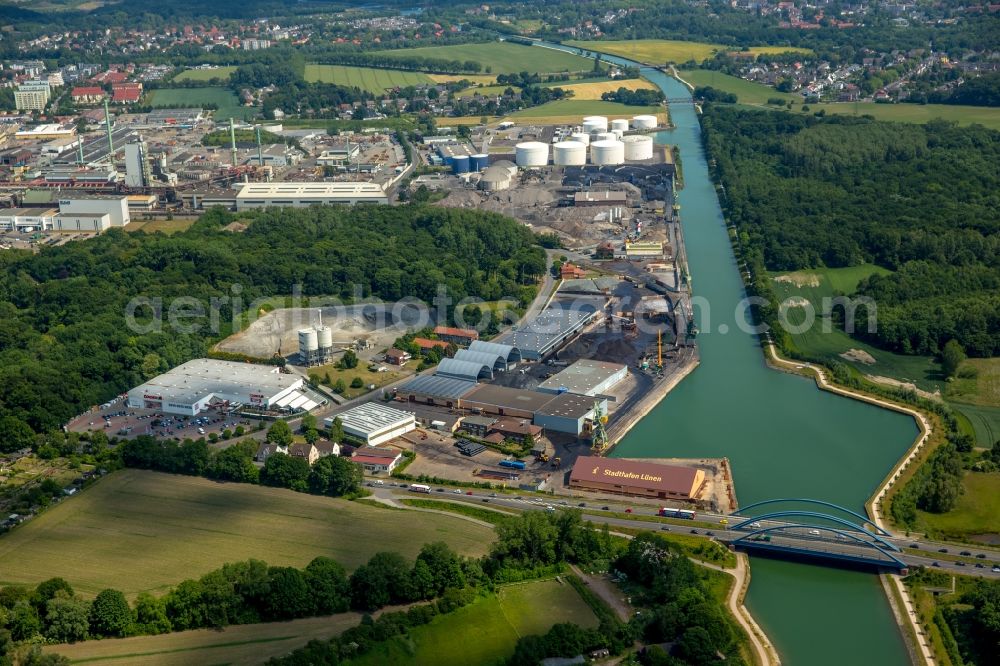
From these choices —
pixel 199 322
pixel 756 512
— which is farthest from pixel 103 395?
pixel 756 512

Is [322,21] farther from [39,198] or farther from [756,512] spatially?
[756,512]

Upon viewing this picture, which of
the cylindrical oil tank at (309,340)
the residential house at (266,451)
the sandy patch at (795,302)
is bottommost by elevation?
the residential house at (266,451)

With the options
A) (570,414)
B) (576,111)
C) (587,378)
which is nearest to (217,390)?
(570,414)

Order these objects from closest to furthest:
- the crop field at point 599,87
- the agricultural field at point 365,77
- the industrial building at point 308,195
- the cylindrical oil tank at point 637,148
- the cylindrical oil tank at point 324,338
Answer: the cylindrical oil tank at point 324,338 → the industrial building at point 308,195 → the cylindrical oil tank at point 637,148 → the crop field at point 599,87 → the agricultural field at point 365,77

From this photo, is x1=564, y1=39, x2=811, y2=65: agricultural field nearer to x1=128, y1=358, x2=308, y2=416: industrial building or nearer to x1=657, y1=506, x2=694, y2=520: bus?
x1=128, y1=358, x2=308, y2=416: industrial building

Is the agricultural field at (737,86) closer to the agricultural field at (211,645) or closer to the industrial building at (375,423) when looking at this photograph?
the industrial building at (375,423)

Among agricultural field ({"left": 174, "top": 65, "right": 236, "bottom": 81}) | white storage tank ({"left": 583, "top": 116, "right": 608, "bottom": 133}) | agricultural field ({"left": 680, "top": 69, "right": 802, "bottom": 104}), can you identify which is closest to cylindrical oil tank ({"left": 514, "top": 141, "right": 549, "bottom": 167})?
white storage tank ({"left": 583, "top": 116, "right": 608, "bottom": 133})

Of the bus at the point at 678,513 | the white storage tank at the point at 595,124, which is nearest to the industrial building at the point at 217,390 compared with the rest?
the bus at the point at 678,513
